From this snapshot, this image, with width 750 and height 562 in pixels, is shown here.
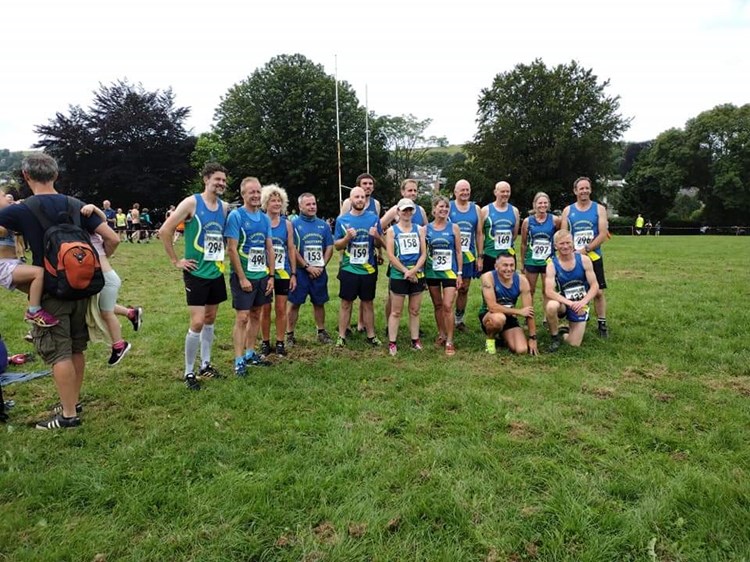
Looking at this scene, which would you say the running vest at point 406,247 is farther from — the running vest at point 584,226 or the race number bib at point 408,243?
the running vest at point 584,226

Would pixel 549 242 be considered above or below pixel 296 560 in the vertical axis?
above

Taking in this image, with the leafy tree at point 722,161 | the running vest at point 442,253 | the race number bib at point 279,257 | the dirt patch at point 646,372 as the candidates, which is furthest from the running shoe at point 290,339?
the leafy tree at point 722,161

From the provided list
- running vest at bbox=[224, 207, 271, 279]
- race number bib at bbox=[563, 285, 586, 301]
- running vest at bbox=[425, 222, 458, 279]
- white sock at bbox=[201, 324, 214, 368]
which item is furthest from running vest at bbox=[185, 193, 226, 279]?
race number bib at bbox=[563, 285, 586, 301]

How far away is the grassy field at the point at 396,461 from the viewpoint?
2594mm

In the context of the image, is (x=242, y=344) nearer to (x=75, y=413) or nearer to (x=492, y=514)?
(x=75, y=413)

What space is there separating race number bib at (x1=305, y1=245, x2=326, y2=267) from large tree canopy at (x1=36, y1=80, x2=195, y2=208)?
109ft

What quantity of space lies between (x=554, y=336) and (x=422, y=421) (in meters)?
2.98

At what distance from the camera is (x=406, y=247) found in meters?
6.08

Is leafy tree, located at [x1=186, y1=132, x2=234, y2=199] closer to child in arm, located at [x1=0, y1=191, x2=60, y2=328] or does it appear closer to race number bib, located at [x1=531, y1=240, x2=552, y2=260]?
race number bib, located at [x1=531, y1=240, x2=552, y2=260]

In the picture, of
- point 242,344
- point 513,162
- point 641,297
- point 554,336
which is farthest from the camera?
point 513,162

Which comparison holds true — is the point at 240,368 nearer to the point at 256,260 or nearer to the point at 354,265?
the point at 256,260

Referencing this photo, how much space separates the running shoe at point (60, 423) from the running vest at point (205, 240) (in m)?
1.62

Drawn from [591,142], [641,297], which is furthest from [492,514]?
[591,142]

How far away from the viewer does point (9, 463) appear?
3381mm
